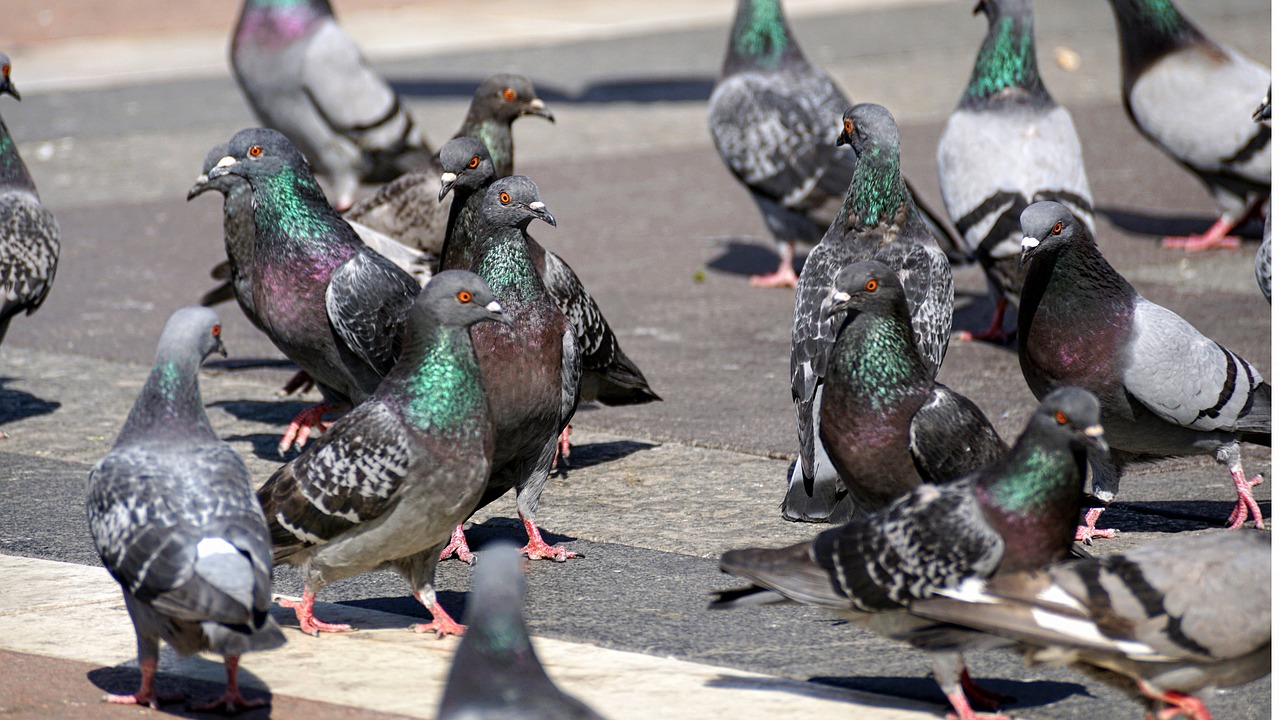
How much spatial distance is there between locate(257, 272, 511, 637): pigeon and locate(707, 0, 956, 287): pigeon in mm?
5057

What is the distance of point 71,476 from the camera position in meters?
6.22

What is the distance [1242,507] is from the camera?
5.64m

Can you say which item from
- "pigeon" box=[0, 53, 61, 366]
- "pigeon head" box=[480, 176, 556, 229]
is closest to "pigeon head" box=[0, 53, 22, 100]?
"pigeon" box=[0, 53, 61, 366]

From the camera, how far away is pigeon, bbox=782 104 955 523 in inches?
214

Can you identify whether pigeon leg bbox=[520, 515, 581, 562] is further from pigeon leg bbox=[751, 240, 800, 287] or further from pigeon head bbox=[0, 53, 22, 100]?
pigeon leg bbox=[751, 240, 800, 287]

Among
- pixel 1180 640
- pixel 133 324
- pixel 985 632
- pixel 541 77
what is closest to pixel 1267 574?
pixel 1180 640

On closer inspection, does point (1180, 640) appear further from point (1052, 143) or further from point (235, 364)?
point (235, 364)

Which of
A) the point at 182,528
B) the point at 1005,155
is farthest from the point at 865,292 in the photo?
the point at 1005,155

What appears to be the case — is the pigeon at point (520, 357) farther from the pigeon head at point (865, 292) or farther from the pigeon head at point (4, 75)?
the pigeon head at point (4, 75)

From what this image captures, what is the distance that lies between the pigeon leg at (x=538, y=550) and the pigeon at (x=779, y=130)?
439 centimetres

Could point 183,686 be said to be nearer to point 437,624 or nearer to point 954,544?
point 437,624

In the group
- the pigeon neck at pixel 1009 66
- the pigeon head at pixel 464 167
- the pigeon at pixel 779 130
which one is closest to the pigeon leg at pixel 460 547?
the pigeon head at pixel 464 167

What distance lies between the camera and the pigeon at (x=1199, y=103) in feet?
31.5

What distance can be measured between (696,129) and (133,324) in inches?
252
